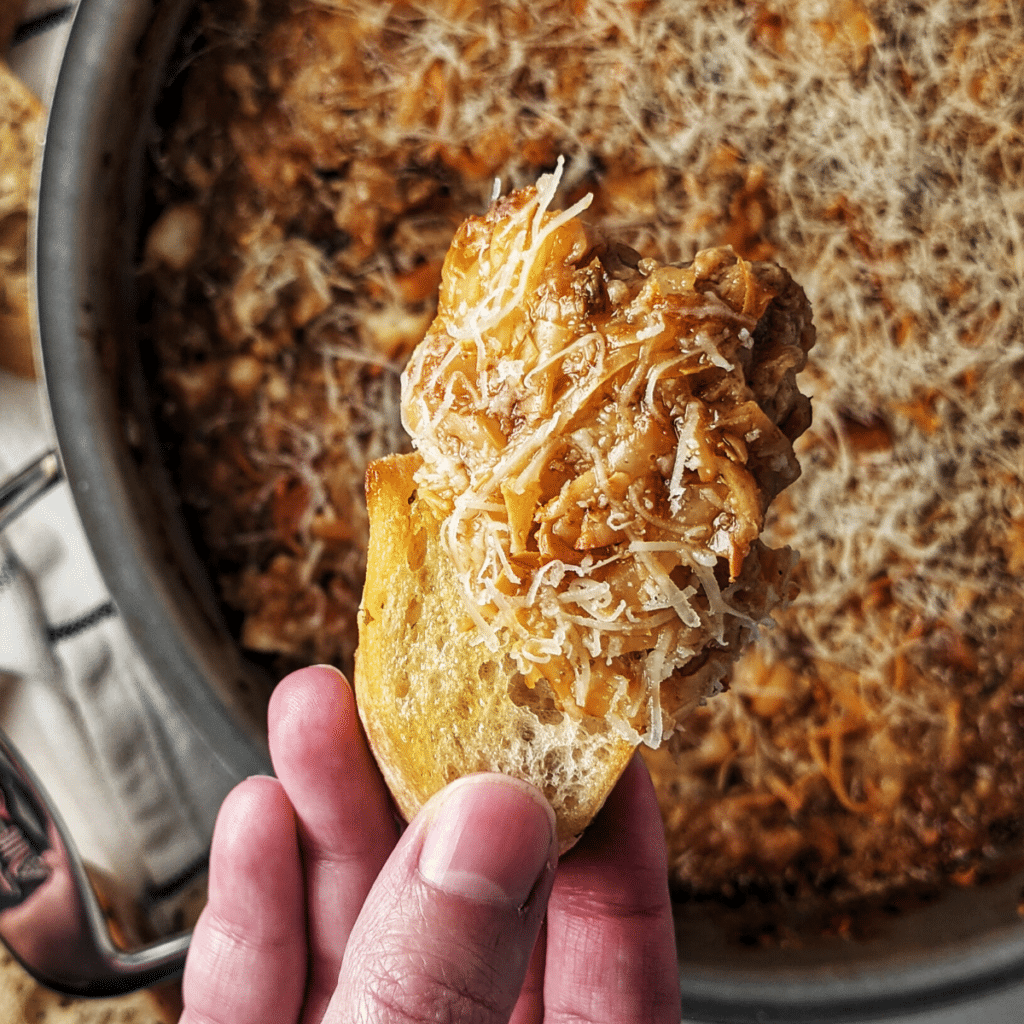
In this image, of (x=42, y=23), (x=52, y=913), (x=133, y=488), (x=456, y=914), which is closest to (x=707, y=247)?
(x=133, y=488)

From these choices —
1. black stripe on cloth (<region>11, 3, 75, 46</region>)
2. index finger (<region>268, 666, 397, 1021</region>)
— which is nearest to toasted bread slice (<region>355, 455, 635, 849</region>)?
index finger (<region>268, 666, 397, 1021</region>)

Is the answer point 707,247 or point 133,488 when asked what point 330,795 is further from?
point 707,247

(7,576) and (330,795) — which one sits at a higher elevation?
(7,576)

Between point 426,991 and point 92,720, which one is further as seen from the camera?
point 92,720

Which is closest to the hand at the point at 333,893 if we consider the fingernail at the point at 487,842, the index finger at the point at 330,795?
the index finger at the point at 330,795

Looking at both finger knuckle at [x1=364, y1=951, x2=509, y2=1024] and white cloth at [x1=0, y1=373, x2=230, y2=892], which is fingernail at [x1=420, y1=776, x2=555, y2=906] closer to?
finger knuckle at [x1=364, y1=951, x2=509, y2=1024]
